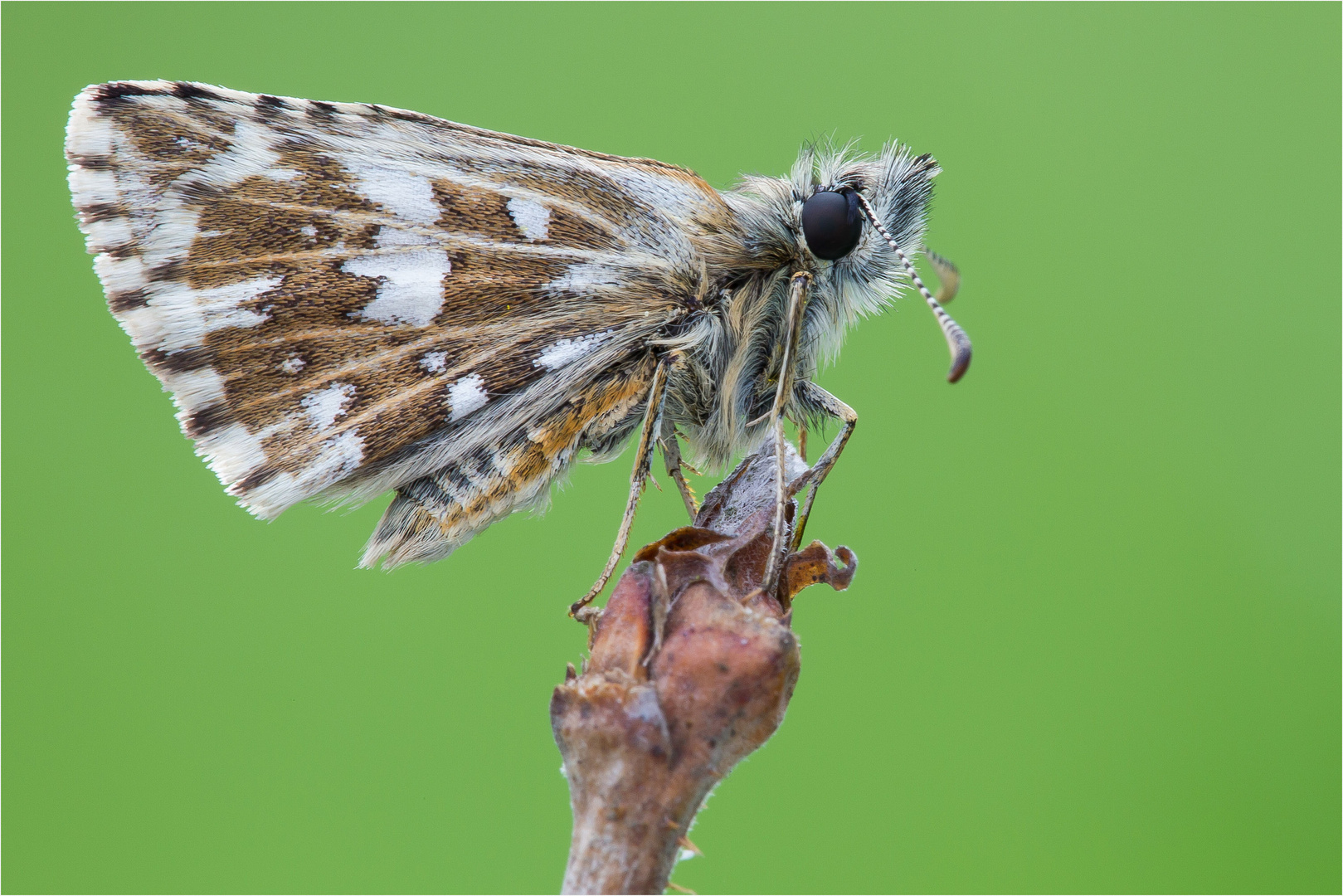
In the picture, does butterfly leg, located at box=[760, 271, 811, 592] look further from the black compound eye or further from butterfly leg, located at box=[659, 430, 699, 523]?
butterfly leg, located at box=[659, 430, 699, 523]

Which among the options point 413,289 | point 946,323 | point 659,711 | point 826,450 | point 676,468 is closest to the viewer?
point 659,711

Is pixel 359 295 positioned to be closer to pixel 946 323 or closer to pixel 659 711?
pixel 946 323

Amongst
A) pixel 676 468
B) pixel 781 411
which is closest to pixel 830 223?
pixel 781 411

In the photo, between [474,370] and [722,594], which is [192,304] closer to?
[474,370]

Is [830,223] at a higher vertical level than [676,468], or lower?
higher

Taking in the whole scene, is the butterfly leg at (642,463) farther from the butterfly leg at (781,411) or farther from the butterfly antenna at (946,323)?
the butterfly antenna at (946,323)

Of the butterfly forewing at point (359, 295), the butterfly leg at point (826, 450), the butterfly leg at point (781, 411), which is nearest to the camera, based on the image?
the butterfly leg at point (781, 411)

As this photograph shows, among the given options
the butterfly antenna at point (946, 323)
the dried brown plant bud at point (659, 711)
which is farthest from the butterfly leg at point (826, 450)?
the dried brown plant bud at point (659, 711)
